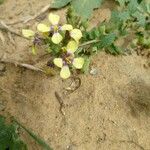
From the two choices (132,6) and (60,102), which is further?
(60,102)

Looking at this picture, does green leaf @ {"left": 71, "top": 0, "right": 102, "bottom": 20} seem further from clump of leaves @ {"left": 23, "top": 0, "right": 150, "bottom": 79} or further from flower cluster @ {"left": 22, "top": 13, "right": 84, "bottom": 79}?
flower cluster @ {"left": 22, "top": 13, "right": 84, "bottom": 79}

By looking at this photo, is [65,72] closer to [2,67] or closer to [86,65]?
[86,65]

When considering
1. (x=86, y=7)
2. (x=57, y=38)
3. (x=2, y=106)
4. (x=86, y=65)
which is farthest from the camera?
(x=86, y=65)

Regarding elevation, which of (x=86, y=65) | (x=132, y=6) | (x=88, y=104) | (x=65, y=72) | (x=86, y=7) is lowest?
(x=88, y=104)

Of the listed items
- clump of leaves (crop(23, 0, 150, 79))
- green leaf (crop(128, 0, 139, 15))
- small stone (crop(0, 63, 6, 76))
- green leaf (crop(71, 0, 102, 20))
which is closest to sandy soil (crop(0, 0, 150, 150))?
small stone (crop(0, 63, 6, 76))

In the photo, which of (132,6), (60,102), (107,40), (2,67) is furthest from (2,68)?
(132,6)

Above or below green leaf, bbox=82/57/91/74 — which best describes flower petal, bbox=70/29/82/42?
above

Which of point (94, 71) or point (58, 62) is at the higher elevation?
point (58, 62)

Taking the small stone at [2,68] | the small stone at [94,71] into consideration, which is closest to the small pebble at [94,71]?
the small stone at [94,71]
